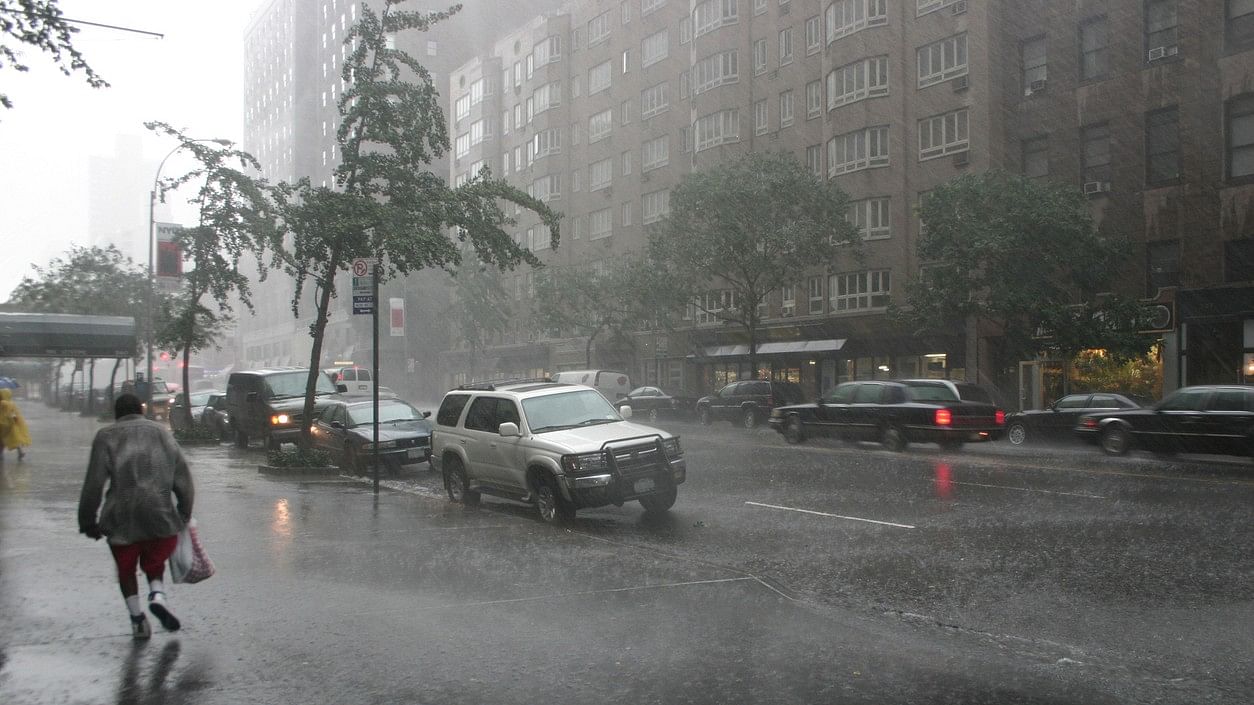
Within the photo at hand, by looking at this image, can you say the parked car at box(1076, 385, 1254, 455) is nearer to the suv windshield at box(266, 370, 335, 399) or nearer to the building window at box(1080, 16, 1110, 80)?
the building window at box(1080, 16, 1110, 80)

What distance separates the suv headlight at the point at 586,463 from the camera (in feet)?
38.9

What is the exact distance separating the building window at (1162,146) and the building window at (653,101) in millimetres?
29831

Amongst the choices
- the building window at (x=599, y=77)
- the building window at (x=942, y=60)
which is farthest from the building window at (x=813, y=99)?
the building window at (x=599, y=77)

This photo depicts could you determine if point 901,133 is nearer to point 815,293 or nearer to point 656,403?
point 815,293

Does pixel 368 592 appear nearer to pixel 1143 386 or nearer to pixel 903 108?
pixel 1143 386

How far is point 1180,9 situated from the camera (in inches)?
1203

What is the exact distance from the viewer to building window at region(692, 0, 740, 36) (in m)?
51.0

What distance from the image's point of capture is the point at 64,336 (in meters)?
37.3

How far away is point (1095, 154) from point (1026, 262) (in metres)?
6.73

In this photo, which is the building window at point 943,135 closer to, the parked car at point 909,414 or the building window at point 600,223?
the parked car at point 909,414

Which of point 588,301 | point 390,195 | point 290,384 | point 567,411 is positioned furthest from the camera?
point 588,301

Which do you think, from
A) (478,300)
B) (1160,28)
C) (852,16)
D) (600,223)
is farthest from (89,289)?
(1160,28)

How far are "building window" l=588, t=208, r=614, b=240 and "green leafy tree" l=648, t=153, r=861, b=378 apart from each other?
74.3ft

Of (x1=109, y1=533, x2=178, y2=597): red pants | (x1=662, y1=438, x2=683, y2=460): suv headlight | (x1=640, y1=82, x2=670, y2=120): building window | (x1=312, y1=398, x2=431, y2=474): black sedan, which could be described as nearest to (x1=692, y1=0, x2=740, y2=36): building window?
(x1=640, y1=82, x2=670, y2=120): building window
